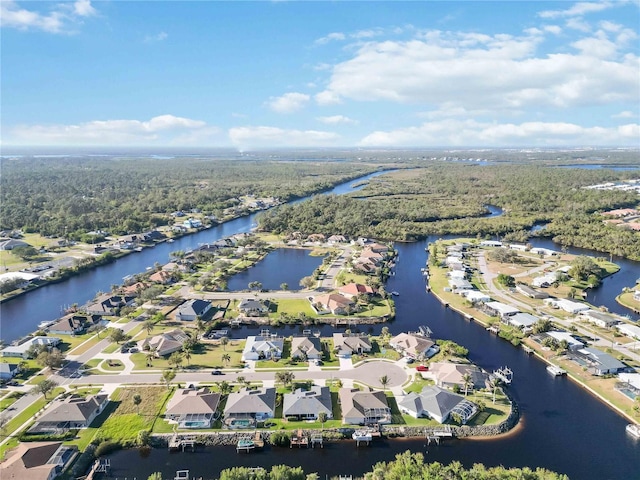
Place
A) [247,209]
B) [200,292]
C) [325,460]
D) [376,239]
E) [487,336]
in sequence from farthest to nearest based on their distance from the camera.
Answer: [247,209], [376,239], [200,292], [487,336], [325,460]

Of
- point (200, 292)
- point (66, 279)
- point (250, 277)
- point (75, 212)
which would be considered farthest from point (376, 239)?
point (75, 212)

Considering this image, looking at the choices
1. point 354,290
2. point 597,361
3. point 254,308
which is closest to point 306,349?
point 254,308

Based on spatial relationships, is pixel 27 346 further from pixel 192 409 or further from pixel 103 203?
pixel 103 203

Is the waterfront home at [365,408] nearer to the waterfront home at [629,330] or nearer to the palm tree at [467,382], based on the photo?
the palm tree at [467,382]

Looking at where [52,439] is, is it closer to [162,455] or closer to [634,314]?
[162,455]

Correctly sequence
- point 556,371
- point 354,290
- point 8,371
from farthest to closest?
point 354,290
point 556,371
point 8,371

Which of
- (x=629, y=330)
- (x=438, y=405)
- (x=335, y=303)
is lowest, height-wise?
(x=438, y=405)
